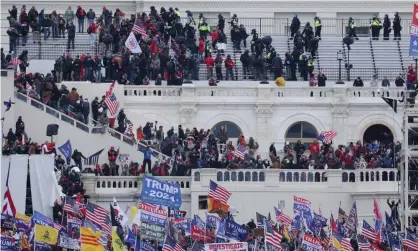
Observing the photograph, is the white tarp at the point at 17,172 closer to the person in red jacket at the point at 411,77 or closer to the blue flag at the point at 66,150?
the blue flag at the point at 66,150

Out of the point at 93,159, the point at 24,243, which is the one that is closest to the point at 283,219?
the point at 24,243

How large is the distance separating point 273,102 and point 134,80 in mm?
5333

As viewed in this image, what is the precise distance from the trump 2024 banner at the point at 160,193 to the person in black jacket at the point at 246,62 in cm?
2173

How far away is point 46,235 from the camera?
110 m

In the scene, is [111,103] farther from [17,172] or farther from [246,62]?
[17,172]

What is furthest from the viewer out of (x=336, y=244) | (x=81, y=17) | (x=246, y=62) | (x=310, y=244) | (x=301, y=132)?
(x=81, y=17)

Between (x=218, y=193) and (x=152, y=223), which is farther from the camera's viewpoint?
(x=218, y=193)

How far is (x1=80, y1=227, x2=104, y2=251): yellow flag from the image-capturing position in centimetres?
10775

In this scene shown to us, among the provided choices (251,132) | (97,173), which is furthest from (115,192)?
(251,132)

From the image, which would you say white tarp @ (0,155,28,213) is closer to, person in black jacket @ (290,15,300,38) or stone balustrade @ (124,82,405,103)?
stone balustrade @ (124,82,405,103)

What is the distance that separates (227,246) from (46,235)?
239 inches

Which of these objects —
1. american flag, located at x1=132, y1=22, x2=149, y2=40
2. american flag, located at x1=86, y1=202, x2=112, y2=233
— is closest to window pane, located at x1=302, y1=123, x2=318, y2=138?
american flag, located at x1=132, y1=22, x2=149, y2=40

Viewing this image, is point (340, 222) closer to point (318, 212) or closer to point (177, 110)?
point (318, 212)

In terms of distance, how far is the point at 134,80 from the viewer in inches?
5197
